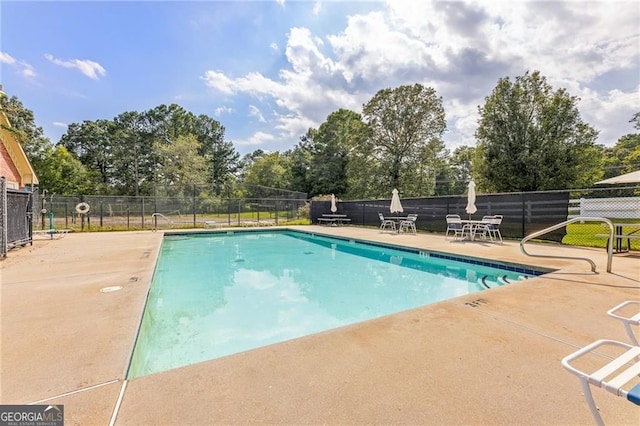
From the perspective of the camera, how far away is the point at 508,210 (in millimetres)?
8633

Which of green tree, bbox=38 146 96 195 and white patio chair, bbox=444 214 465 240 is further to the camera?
green tree, bbox=38 146 96 195

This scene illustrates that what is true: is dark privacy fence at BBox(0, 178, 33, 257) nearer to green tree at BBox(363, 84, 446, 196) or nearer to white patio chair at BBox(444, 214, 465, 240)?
white patio chair at BBox(444, 214, 465, 240)

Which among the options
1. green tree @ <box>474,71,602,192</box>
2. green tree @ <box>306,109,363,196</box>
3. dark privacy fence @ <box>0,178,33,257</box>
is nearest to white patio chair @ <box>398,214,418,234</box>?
green tree @ <box>474,71,602,192</box>

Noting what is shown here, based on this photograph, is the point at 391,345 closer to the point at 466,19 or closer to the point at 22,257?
the point at 22,257

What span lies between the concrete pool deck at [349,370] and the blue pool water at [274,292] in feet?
1.77

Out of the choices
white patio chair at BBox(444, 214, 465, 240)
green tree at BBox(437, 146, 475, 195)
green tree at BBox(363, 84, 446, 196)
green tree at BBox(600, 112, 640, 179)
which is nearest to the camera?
white patio chair at BBox(444, 214, 465, 240)

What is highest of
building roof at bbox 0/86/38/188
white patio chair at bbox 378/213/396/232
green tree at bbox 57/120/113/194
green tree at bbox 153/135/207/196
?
green tree at bbox 57/120/113/194

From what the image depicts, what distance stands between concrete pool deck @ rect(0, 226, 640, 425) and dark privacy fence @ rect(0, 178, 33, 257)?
3929mm

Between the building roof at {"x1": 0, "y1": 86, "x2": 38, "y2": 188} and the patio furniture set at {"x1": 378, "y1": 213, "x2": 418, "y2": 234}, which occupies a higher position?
the building roof at {"x1": 0, "y1": 86, "x2": 38, "y2": 188}

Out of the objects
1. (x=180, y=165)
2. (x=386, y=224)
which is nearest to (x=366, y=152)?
(x=386, y=224)

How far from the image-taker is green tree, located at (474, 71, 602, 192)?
15680 mm

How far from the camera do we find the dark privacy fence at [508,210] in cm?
760

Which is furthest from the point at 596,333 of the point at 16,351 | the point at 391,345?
the point at 16,351

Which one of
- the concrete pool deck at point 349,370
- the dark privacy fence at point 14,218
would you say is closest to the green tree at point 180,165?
the dark privacy fence at point 14,218
